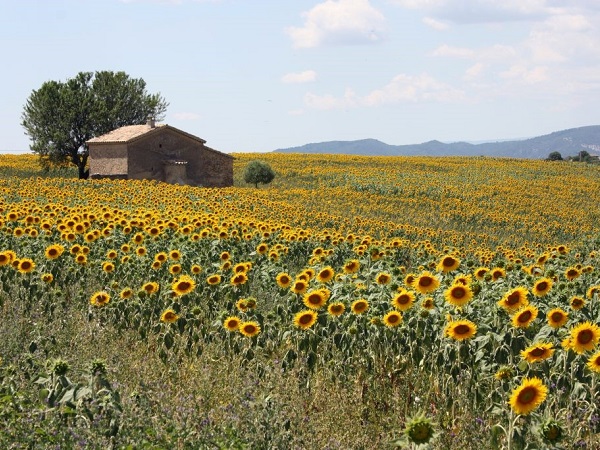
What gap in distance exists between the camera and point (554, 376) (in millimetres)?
5238

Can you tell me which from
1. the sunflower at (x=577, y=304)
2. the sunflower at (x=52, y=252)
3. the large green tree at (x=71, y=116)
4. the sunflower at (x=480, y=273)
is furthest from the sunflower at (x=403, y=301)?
the large green tree at (x=71, y=116)

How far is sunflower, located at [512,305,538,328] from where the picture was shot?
525cm

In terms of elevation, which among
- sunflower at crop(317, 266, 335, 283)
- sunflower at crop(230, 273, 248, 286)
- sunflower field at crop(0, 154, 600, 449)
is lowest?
sunflower field at crop(0, 154, 600, 449)

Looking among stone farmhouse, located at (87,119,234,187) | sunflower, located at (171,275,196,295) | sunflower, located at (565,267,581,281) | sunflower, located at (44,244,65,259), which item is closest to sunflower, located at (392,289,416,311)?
sunflower, located at (171,275,196,295)

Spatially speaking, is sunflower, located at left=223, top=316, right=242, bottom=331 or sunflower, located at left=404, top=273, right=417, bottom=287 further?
sunflower, located at left=404, top=273, right=417, bottom=287

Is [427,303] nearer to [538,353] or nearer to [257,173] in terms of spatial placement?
[538,353]

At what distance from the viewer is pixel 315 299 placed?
624cm

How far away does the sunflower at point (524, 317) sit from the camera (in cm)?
525

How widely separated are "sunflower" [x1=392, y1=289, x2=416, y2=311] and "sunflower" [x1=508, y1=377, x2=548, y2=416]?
227 centimetres

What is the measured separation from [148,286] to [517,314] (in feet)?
11.9

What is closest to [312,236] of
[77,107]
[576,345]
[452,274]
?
[452,274]

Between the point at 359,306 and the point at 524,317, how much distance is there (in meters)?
1.42

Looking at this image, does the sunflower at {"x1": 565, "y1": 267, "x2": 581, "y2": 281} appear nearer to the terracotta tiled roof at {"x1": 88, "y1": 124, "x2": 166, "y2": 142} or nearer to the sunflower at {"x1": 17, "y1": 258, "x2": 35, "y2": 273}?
the sunflower at {"x1": 17, "y1": 258, "x2": 35, "y2": 273}

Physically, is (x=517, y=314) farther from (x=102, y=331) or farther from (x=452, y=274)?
(x=102, y=331)
